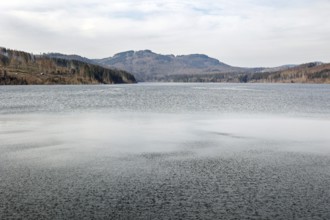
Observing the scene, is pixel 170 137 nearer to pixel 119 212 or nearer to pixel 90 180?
pixel 90 180

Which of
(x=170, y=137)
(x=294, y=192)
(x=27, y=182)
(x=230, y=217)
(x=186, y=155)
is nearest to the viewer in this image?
(x=230, y=217)

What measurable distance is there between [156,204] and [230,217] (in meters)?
3.78

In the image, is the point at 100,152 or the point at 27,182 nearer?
the point at 27,182

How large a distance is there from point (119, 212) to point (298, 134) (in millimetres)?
29015

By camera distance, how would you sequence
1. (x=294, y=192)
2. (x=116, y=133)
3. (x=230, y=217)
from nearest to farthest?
1. (x=230, y=217)
2. (x=294, y=192)
3. (x=116, y=133)

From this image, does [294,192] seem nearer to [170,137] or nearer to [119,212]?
[119,212]

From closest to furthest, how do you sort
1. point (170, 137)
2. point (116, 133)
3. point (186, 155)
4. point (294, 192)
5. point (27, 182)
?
point (294, 192) < point (27, 182) < point (186, 155) < point (170, 137) < point (116, 133)

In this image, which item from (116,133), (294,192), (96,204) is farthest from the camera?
(116,133)

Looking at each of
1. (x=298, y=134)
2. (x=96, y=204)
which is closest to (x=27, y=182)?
(x=96, y=204)

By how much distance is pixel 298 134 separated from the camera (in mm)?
40875

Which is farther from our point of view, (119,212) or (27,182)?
(27,182)

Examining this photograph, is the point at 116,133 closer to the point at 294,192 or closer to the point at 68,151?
the point at 68,151

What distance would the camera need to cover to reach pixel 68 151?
3098 centimetres

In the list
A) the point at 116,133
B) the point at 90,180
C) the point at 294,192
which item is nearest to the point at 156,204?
the point at 90,180
